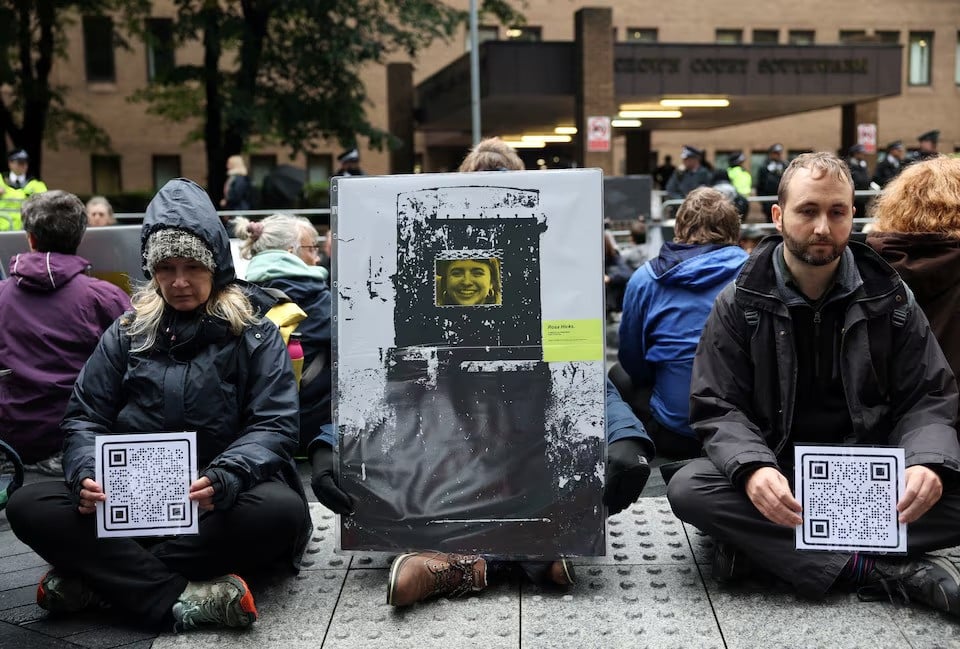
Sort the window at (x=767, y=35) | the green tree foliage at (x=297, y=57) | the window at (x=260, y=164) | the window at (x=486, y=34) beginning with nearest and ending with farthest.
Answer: the green tree foliage at (x=297, y=57)
the window at (x=260, y=164)
the window at (x=486, y=34)
the window at (x=767, y=35)

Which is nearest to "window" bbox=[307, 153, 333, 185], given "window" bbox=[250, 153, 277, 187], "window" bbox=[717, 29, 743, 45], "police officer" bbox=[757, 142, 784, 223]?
"window" bbox=[250, 153, 277, 187]

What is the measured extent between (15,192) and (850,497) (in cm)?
1180

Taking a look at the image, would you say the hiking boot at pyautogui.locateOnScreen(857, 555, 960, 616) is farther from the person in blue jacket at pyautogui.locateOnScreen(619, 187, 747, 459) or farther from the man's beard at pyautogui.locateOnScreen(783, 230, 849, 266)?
the person in blue jacket at pyautogui.locateOnScreen(619, 187, 747, 459)

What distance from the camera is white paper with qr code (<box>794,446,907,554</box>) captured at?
3750 mm

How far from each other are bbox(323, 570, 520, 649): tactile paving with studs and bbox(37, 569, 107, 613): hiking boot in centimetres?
97

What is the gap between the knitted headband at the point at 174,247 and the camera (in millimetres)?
4148

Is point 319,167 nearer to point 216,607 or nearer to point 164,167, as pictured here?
point 164,167

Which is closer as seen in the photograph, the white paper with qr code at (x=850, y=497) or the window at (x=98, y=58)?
the white paper with qr code at (x=850, y=497)

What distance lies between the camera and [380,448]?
14.3ft

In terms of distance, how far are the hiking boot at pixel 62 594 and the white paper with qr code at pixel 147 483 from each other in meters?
0.34

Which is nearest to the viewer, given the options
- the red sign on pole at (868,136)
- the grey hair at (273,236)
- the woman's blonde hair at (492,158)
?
the woman's blonde hair at (492,158)

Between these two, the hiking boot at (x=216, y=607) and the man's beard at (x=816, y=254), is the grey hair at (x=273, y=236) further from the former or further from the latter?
the man's beard at (x=816, y=254)

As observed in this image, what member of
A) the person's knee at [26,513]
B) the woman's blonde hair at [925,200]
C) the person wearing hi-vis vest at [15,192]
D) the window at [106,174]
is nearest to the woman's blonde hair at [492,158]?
the woman's blonde hair at [925,200]

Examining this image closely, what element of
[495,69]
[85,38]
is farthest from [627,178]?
[85,38]
